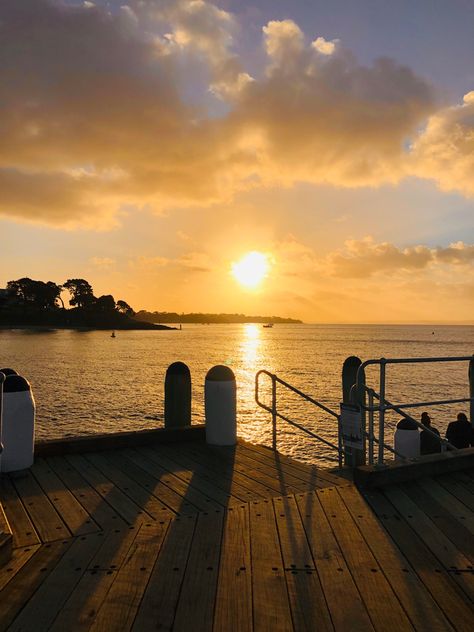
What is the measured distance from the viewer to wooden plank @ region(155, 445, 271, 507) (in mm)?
5852

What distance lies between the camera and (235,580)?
3.76 m

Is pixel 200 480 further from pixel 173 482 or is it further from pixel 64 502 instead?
pixel 64 502

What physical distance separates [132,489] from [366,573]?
3.17 metres

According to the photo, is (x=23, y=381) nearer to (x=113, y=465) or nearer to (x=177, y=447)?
(x=113, y=465)

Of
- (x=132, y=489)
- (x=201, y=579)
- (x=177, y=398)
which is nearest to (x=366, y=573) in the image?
(x=201, y=579)

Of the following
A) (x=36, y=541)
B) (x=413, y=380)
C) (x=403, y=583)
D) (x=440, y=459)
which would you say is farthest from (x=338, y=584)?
(x=413, y=380)

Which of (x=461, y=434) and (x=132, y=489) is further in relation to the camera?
(x=461, y=434)

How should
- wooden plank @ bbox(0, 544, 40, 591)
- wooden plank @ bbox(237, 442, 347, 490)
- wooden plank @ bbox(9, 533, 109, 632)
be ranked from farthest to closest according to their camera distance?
wooden plank @ bbox(237, 442, 347, 490) < wooden plank @ bbox(0, 544, 40, 591) < wooden plank @ bbox(9, 533, 109, 632)

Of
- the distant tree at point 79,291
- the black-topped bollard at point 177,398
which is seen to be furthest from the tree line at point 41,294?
the black-topped bollard at point 177,398

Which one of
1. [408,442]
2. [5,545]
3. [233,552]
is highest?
[5,545]

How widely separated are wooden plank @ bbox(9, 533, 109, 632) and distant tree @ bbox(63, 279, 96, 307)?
197 meters

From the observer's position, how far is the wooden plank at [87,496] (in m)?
4.93

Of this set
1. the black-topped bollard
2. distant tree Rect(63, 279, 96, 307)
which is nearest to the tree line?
distant tree Rect(63, 279, 96, 307)

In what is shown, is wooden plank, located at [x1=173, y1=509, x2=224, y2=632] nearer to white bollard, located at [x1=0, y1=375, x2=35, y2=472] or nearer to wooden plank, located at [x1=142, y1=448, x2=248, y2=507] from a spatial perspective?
wooden plank, located at [x1=142, y1=448, x2=248, y2=507]
